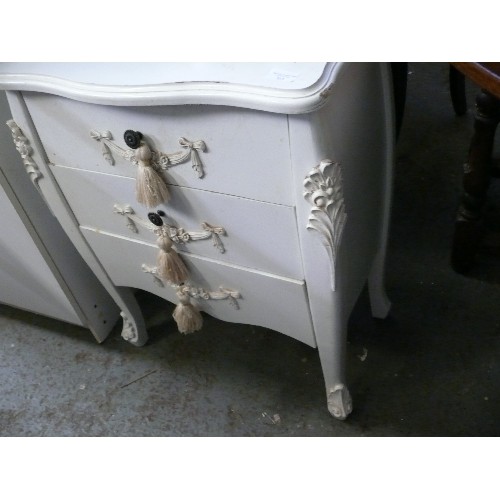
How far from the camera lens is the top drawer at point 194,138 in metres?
0.58

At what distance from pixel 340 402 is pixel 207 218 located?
42 centimetres

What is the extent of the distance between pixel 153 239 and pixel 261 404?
1.33 feet

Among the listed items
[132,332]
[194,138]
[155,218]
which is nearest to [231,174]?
[194,138]

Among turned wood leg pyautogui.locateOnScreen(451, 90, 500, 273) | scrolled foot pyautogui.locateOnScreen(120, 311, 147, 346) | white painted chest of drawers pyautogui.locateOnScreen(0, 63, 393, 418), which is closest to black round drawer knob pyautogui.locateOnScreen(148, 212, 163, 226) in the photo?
white painted chest of drawers pyautogui.locateOnScreen(0, 63, 393, 418)

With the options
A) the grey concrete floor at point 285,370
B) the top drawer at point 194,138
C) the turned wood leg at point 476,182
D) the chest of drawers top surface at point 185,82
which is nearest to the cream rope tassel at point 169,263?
the top drawer at point 194,138

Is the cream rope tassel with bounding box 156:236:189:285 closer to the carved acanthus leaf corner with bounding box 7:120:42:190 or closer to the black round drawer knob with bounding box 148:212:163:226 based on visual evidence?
the black round drawer knob with bounding box 148:212:163:226

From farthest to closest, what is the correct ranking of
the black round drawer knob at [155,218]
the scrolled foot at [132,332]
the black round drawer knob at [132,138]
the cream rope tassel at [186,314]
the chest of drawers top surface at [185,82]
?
the scrolled foot at [132,332] < the cream rope tassel at [186,314] < the black round drawer knob at [155,218] < the black round drawer knob at [132,138] < the chest of drawers top surface at [185,82]

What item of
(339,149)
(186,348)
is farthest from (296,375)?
(339,149)

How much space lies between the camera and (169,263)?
2.58ft

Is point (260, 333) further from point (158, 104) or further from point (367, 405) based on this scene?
point (158, 104)

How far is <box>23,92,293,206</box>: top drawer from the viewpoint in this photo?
58 centimetres

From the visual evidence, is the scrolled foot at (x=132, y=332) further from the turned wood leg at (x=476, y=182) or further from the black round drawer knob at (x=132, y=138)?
the turned wood leg at (x=476, y=182)

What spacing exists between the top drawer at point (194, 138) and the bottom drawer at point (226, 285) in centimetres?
15
